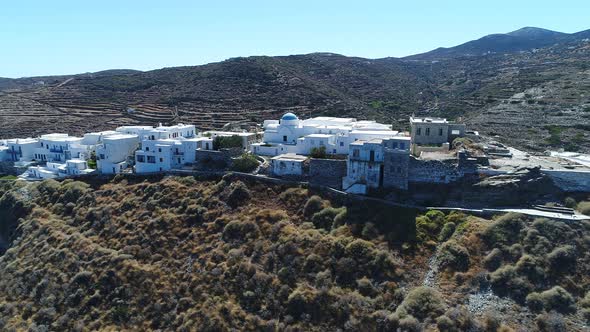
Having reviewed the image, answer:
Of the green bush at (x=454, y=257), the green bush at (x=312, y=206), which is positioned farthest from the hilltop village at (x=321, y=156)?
the green bush at (x=454, y=257)

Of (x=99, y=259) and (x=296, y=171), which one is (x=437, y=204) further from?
(x=99, y=259)

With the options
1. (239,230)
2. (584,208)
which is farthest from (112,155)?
(584,208)

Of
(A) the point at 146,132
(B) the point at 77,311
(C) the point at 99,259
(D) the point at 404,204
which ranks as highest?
(A) the point at 146,132

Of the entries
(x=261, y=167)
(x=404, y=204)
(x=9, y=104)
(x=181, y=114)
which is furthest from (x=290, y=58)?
(x=404, y=204)

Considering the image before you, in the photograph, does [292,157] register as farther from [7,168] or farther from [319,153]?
[7,168]

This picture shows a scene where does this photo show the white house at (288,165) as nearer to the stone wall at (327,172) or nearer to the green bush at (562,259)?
the stone wall at (327,172)

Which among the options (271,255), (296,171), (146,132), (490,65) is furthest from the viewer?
(490,65)

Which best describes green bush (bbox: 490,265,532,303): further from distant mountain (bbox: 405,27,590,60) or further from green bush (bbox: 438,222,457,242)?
distant mountain (bbox: 405,27,590,60)

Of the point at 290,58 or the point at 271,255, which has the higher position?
the point at 290,58
